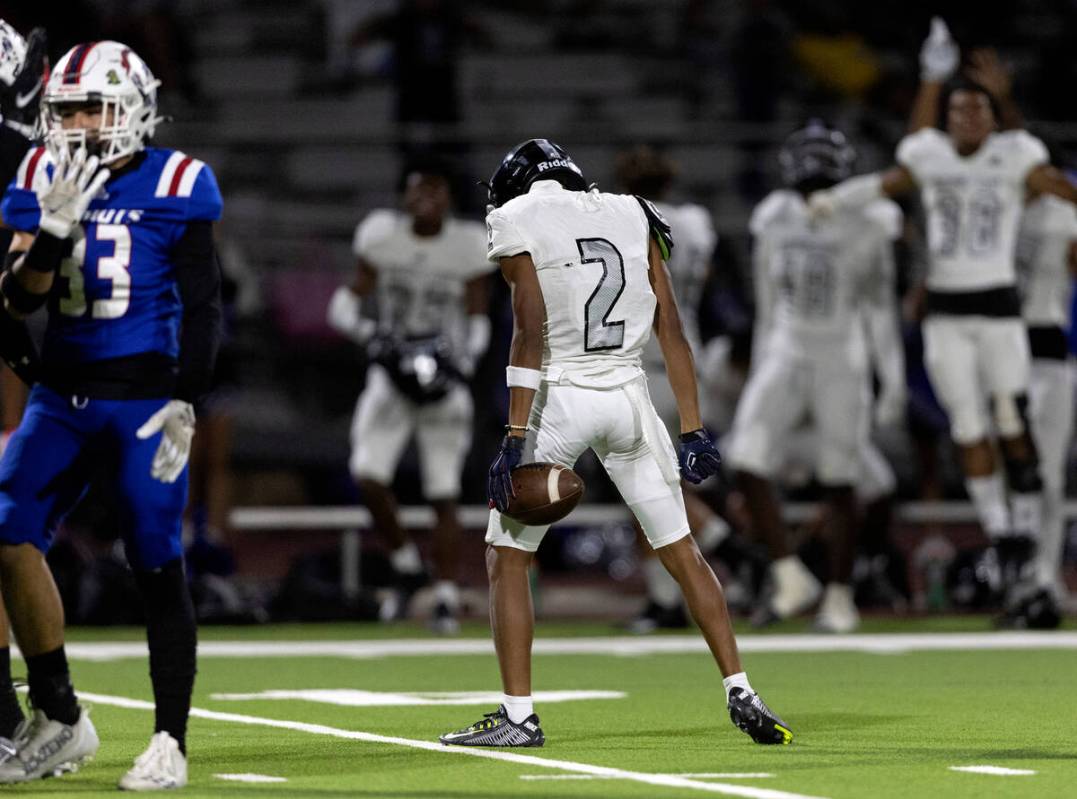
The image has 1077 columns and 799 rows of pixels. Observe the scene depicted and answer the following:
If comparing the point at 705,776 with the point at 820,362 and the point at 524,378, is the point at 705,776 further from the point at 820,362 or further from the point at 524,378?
the point at 820,362

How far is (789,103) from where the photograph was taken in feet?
58.6

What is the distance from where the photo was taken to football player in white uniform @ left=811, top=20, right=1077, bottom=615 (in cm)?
1074

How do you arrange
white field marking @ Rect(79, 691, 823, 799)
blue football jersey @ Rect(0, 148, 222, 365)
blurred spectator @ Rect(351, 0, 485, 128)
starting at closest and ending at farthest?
white field marking @ Rect(79, 691, 823, 799), blue football jersey @ Rect(0, 148, 222, 365), blurred spectator @ Rect(351, 0, 485, 128)

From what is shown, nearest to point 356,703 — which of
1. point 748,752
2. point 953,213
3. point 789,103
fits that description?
point 748,752

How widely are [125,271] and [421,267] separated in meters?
5.96

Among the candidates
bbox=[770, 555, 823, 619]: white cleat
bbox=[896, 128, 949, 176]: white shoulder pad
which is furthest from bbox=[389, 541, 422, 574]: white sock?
bbox=[896, 128, 949, 176]: white shoulder pad

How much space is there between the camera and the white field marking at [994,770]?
5512mm

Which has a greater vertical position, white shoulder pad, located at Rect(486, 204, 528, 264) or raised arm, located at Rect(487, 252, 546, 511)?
white shoulder pad, located at Rect(486, 204, 528, 264)

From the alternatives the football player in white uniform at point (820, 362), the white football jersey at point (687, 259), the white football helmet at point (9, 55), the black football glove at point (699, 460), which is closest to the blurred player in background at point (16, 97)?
the white football helmet at point (9, 55)

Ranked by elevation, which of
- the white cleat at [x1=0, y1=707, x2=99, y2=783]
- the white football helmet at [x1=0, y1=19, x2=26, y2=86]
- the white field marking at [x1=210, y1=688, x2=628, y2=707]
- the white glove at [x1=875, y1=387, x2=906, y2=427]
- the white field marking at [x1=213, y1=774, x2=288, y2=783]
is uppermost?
the white football helmet at [x1=0, y1=19, x2=26, y2=86]

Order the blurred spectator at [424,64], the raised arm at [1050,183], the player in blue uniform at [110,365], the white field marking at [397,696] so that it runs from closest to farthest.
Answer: the player in blue uniform at [110,365]
the white field marking at [397,696]
the raised arm at [1050,183]
the blurred spectator at [424,64]

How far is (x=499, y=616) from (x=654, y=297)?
1035mm

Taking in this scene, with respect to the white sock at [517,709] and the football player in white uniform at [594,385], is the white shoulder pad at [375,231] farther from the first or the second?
the white sock at [517,709]

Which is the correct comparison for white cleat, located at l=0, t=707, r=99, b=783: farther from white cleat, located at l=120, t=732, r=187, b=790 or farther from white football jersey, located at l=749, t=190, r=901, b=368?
white football jersey, located at l=749, t=190, r=901, b=368
